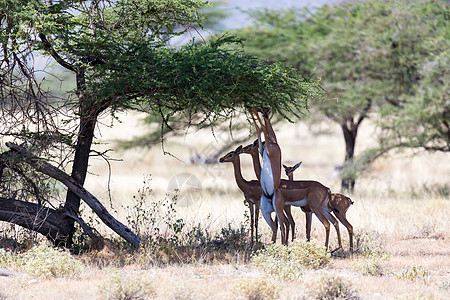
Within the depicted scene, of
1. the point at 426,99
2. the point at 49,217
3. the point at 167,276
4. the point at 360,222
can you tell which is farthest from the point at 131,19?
the point at 426,99

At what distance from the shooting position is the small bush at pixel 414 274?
26.5 ft

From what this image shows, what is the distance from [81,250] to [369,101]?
14.5 metres

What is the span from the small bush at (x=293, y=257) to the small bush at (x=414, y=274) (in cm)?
121

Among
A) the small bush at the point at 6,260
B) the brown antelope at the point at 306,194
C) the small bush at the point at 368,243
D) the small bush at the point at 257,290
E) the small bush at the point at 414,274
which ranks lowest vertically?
the small bush at the point at 257,290

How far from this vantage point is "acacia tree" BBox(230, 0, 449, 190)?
63.1 ft

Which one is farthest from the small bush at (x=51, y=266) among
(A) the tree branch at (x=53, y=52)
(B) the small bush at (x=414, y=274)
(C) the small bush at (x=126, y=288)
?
(B) the small bush at (x=414, y=274)

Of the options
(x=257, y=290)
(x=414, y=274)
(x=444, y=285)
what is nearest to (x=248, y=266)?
(x=257, y=290)

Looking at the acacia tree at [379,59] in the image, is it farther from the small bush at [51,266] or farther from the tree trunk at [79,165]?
the small bush at [51,266]

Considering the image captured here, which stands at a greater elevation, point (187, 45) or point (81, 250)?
point (187, 45)

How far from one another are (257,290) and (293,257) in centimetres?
200

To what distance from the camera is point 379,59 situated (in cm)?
2062

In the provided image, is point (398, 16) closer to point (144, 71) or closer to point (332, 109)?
point (332, 109)

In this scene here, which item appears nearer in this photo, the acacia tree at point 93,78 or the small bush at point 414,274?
the small bush at point 414,274

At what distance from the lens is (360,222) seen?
13336 millimetres
